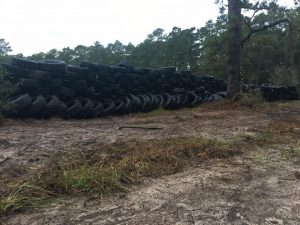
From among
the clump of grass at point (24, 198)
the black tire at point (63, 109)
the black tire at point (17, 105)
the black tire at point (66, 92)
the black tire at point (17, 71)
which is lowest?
the clump of grass at point (24, 198)

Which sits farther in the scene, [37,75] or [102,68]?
[102,68]

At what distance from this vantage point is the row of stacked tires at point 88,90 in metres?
6.00

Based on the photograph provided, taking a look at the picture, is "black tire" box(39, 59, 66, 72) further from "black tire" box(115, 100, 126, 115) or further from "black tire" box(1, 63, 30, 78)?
"black tire" box(115, 100, 126, 115)

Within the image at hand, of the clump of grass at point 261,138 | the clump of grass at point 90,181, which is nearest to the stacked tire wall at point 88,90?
the clump of grass at point 261,138

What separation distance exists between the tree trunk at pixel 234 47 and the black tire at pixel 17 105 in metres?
6.02

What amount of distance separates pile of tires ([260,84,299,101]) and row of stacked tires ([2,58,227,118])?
4952 mm

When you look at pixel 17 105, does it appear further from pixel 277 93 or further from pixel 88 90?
pixel 277 93

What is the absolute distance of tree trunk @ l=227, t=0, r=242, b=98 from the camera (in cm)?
1010

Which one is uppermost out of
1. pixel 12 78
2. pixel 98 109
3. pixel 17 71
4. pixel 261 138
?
pixel 17 71

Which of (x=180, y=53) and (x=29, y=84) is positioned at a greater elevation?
(x=180, y=53)

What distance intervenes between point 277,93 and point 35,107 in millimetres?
11395

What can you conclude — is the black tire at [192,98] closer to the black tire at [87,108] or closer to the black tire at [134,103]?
the black tire at [134,103]

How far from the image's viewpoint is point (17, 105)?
5.59 m

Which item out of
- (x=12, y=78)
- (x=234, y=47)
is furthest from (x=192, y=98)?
(x=12, y=78)
